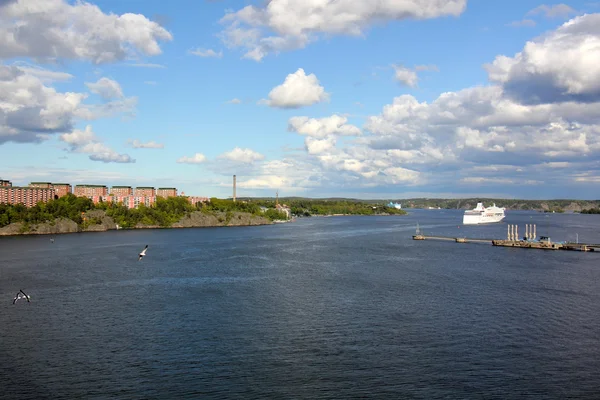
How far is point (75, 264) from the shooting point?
5103 cm

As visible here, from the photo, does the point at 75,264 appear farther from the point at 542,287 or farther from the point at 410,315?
the point at 542,287

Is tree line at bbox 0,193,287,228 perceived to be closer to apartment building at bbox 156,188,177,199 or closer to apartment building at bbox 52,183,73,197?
apartment building at bbox 52,183,73,197

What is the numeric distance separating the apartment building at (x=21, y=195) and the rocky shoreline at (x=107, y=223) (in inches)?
672

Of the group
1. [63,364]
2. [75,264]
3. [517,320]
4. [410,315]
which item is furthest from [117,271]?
[517,320]

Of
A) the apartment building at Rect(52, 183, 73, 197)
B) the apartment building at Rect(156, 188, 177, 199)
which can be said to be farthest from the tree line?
the apartment building at Rect(156, 188, 177, 199)

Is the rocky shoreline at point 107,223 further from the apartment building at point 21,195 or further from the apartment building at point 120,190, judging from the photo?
the apartment building at point 120,190

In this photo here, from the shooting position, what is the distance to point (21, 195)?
115625mm

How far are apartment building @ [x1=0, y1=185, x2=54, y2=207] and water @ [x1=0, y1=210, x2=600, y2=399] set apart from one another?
75.2 m

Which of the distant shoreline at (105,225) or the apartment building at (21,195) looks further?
the apartment building at (21,195)

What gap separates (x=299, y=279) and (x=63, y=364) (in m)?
23.7

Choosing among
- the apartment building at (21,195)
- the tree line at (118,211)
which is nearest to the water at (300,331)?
the tree line at (118,211)

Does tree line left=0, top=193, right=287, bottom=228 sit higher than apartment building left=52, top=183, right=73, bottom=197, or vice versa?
apartment building left=52, top=183, right=73, bottom=197

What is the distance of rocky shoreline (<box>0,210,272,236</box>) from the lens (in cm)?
9519

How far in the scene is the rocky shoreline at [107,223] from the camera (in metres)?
95.2
